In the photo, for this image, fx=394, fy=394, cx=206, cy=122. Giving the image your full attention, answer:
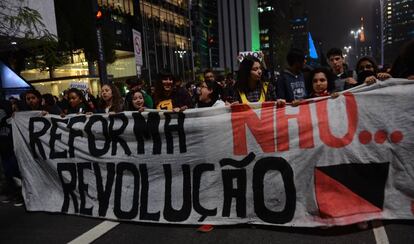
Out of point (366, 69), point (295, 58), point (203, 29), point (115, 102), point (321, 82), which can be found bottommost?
point (115, 102)

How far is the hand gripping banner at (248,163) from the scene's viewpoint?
4.01m

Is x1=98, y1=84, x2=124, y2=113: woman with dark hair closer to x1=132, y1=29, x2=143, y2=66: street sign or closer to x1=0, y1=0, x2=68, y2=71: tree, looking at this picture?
x1=132, y1=29, x2=143, y2=66: street sign

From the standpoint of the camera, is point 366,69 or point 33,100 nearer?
point 366,69

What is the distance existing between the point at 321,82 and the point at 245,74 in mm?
960

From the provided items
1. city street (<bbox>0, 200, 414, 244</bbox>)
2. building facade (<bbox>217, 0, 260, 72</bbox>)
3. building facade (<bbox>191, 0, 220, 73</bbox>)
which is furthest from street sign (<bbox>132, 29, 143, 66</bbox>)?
building facade (<bbox>217, 0, 260, 72</bbox>)

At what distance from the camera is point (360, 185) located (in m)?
4.02

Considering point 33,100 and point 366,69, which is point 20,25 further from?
point 366,69

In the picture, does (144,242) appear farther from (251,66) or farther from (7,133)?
(7,133)

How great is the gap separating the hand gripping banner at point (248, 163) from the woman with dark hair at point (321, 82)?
0.48 meters

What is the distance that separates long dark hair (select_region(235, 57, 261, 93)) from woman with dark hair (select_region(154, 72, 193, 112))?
0.98m

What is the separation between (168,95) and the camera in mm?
5816

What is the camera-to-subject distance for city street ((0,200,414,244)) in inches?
149

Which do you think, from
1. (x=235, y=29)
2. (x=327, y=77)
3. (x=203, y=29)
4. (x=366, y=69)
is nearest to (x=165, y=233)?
(x=327, y=77)

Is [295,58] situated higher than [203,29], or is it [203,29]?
[203,29]
